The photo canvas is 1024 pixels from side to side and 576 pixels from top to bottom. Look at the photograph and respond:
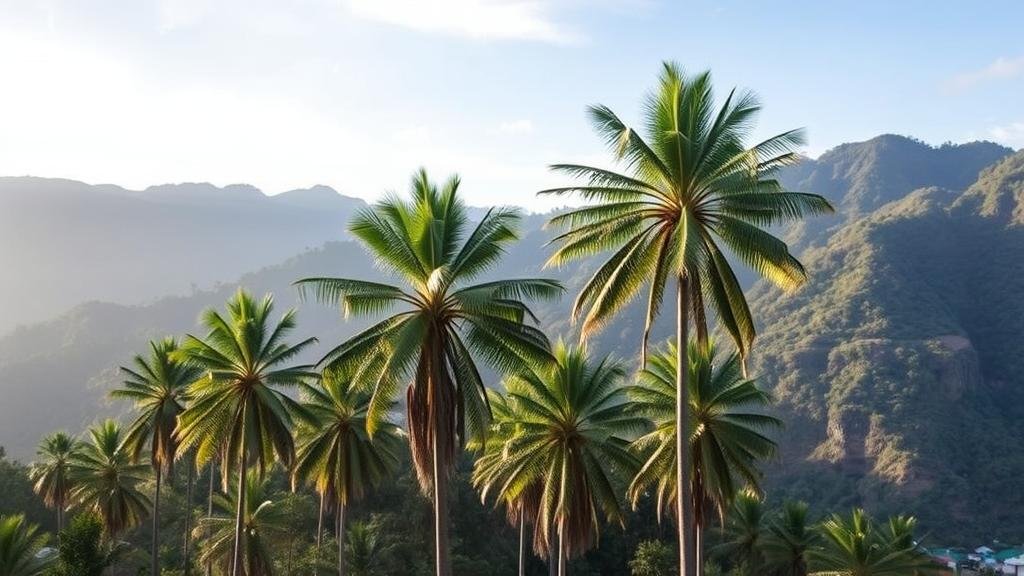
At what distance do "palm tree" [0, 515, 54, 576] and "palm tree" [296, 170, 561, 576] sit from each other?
44.9 feet

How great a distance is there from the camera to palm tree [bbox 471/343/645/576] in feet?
84.1

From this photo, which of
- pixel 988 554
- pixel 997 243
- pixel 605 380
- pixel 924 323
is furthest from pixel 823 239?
pixel 605 380

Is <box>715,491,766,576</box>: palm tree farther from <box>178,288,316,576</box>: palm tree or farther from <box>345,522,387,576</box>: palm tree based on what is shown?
<box>178,288,316,576</box>: palm tree

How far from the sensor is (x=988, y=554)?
3095 inches

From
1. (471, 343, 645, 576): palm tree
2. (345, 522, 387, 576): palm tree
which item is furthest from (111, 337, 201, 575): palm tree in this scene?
(471, 343, 645, 576): palm tree

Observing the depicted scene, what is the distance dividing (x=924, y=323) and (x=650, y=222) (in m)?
111

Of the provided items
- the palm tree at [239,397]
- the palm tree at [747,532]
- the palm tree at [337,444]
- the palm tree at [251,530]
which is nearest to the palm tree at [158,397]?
the palm tree at [251,530]

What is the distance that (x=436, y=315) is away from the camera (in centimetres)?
1764

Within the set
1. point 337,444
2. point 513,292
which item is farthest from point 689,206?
point 337,444

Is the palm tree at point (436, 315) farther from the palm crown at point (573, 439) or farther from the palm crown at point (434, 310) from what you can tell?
the palm crown at point (573, 439)

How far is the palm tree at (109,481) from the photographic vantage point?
3775 centimetres

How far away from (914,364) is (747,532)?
73.5m

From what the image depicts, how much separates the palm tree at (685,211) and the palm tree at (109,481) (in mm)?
29698

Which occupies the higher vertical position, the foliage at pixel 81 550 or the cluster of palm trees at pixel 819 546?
the foliage at pixel 81 550
